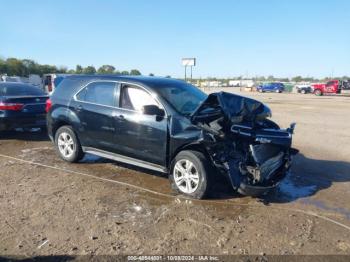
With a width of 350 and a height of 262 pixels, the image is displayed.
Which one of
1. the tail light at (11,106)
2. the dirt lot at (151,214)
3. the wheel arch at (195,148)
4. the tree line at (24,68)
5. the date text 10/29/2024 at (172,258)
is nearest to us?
the date text 10/29/2024 at (172,258)

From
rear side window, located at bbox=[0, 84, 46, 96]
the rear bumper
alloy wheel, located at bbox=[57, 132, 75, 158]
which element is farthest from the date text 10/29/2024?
rear side window, located at bbox=[0, 84, 46, 96]

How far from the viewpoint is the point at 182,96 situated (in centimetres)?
655

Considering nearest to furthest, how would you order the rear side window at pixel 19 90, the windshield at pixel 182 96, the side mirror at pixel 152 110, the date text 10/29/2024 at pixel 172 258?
the date text 10/29/2024 at pixel 172 258 → the side mirror at pixel 152 110 → the windshield at pixel 182 96 → the rear side window at pixel 19 90

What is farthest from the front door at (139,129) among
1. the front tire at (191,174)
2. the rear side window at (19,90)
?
the rear side window at (19,90)

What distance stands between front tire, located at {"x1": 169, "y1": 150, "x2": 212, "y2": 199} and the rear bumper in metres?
5.53

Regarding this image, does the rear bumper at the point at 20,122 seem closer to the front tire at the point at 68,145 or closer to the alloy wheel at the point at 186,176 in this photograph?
the front tire at the point at 68,145

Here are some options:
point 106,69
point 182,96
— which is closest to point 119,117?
point 182,96

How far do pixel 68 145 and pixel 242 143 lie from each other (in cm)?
370

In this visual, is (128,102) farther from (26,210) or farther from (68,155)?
(26,210)

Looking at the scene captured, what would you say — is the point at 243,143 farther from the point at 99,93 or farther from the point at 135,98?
the point at 99,93

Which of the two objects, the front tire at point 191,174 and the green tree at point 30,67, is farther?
the green tree at point 30,67

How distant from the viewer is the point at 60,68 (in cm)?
8694

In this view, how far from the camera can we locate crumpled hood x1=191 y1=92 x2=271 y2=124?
18.5 feet

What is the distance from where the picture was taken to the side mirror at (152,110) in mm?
5914
